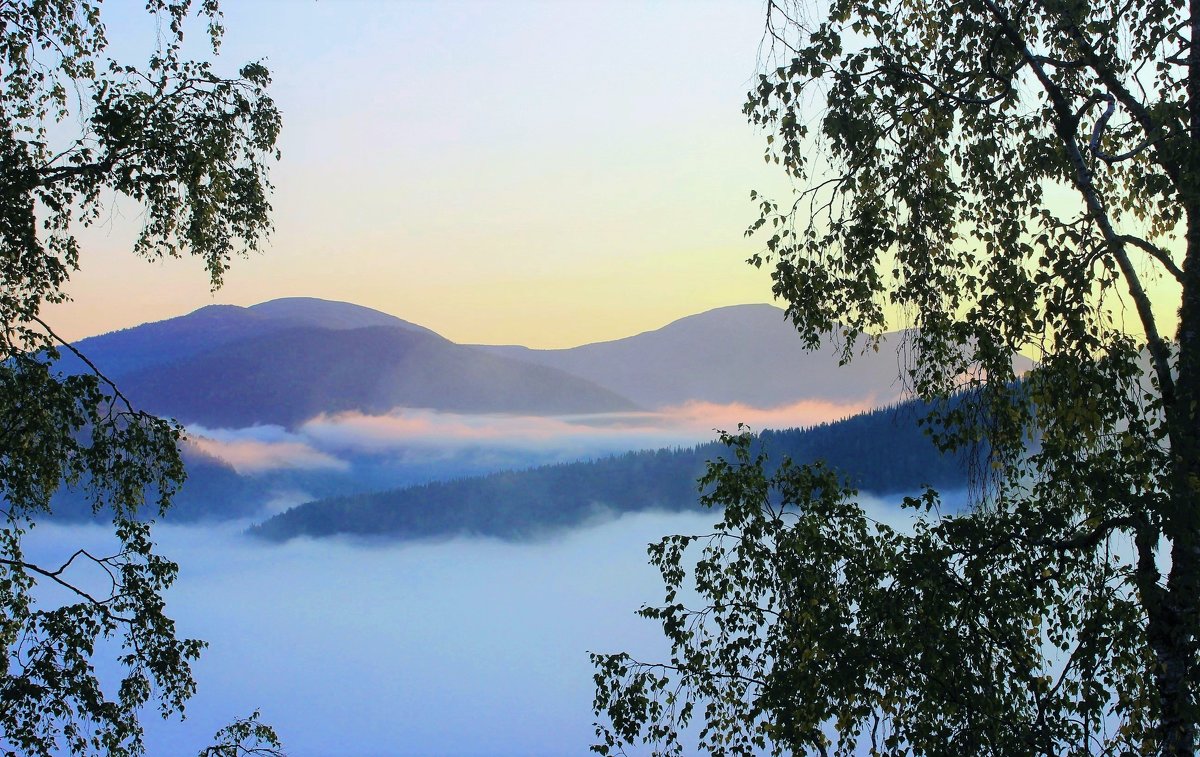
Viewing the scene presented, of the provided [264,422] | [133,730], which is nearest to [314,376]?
[264,422]

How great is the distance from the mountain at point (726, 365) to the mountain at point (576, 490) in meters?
4.32

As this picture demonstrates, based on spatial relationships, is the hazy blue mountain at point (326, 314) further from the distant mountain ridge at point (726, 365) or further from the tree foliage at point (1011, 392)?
the tree foliage at point (1011, 392)

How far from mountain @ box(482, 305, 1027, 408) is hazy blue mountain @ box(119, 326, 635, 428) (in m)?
3.98

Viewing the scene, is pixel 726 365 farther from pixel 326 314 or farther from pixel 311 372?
pixel 326 314

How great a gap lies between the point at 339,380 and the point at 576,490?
27.5 meters

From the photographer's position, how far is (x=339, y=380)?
88938mm

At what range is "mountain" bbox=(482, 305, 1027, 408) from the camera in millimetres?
52872

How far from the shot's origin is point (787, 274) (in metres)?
7.68

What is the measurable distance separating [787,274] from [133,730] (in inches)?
257

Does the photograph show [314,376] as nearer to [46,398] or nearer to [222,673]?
[222,673]

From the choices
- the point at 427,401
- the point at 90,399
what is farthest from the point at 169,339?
the point at 90,399

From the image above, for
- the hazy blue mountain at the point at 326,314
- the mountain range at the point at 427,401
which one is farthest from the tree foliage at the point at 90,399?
the hazy blue mountain at the point at 326,314

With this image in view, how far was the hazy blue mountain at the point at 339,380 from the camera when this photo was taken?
79.8m

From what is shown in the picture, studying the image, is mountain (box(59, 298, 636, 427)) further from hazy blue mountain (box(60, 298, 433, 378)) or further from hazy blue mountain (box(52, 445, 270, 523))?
hazy blue mountain (box(52, 445, 270, 523))
